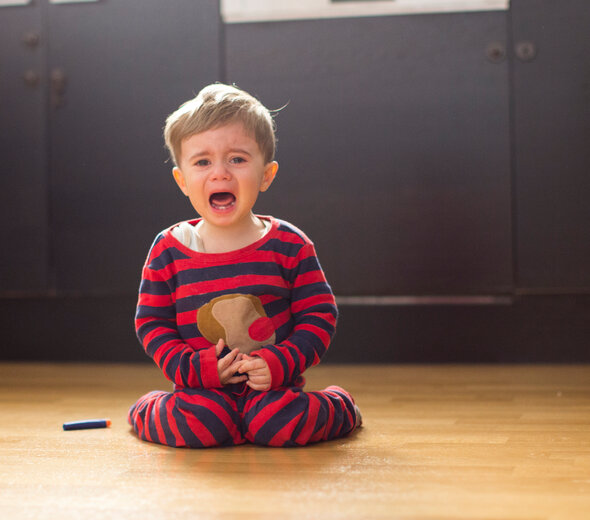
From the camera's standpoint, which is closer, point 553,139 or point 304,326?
point 304,326

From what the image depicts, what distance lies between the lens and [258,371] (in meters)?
1.16

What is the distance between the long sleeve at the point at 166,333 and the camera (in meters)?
1.17

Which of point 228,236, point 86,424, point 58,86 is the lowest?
point 86,424

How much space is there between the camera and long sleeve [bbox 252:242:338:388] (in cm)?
116

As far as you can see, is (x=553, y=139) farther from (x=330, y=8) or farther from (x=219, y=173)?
(x=219, y=173)

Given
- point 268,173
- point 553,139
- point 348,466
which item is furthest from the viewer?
point 553,139

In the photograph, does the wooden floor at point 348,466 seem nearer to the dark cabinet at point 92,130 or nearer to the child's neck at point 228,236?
the child's neck at point 228,236

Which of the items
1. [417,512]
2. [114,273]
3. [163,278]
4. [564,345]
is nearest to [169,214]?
[114,273]

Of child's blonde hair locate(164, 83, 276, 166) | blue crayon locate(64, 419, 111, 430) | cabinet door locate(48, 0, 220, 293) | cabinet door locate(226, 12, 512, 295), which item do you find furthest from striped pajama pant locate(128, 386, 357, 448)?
cabinet door locate(48, 0, 220, 293)

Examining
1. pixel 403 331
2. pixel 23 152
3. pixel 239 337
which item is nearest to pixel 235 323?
pixel 239 337

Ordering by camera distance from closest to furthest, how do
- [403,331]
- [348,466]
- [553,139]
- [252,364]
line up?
1. [348,466]
2. [252,364]
3. [553,139]
4. [403,331]

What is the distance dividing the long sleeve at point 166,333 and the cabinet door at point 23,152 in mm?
1024

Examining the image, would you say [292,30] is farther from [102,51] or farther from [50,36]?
[50,36]

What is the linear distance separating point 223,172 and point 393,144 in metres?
0.90
